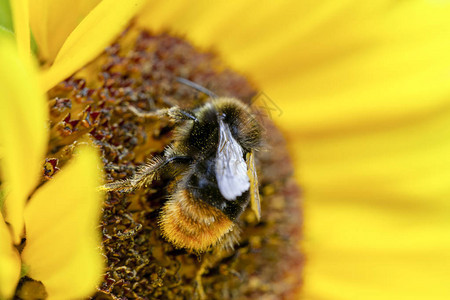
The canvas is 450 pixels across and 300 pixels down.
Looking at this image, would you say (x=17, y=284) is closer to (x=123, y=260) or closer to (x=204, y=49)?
(x=123, y=260)

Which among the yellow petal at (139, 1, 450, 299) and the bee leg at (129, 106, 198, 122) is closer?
the bee leg at (129, 106, 198, 122)

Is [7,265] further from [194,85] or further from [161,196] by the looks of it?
[194,85]

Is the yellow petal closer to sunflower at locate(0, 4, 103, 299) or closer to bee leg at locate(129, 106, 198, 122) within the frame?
bee leg at locate(129, 106, 198, 122)

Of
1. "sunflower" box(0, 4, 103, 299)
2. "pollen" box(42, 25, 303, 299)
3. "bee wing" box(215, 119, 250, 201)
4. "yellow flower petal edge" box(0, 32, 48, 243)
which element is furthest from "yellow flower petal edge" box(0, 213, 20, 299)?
"bee wing" box(215, 119, 250, 201)

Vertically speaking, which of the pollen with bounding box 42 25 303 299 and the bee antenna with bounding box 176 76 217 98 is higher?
the bee antenna with bounding box 176 76 217 98

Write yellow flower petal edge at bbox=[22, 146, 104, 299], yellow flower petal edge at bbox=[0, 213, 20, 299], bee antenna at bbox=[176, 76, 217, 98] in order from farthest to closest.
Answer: bee antenna at bbox=[176, 76, 217, 98], yellow flower petal edge at bbox=[0, 213, 20, 299], yellow flower petal edge at bbox=[22, 146, 104, 299]

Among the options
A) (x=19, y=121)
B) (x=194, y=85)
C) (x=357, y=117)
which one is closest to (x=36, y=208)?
(x=19, y=121)

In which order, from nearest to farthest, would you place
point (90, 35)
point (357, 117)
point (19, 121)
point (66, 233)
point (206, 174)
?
point (19, 121), point (66, 233), point (90, 35), point (206, 174), point (357, 117)

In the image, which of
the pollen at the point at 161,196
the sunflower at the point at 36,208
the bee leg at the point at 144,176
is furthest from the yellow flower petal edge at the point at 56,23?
the bee leg at the point at 144,176
